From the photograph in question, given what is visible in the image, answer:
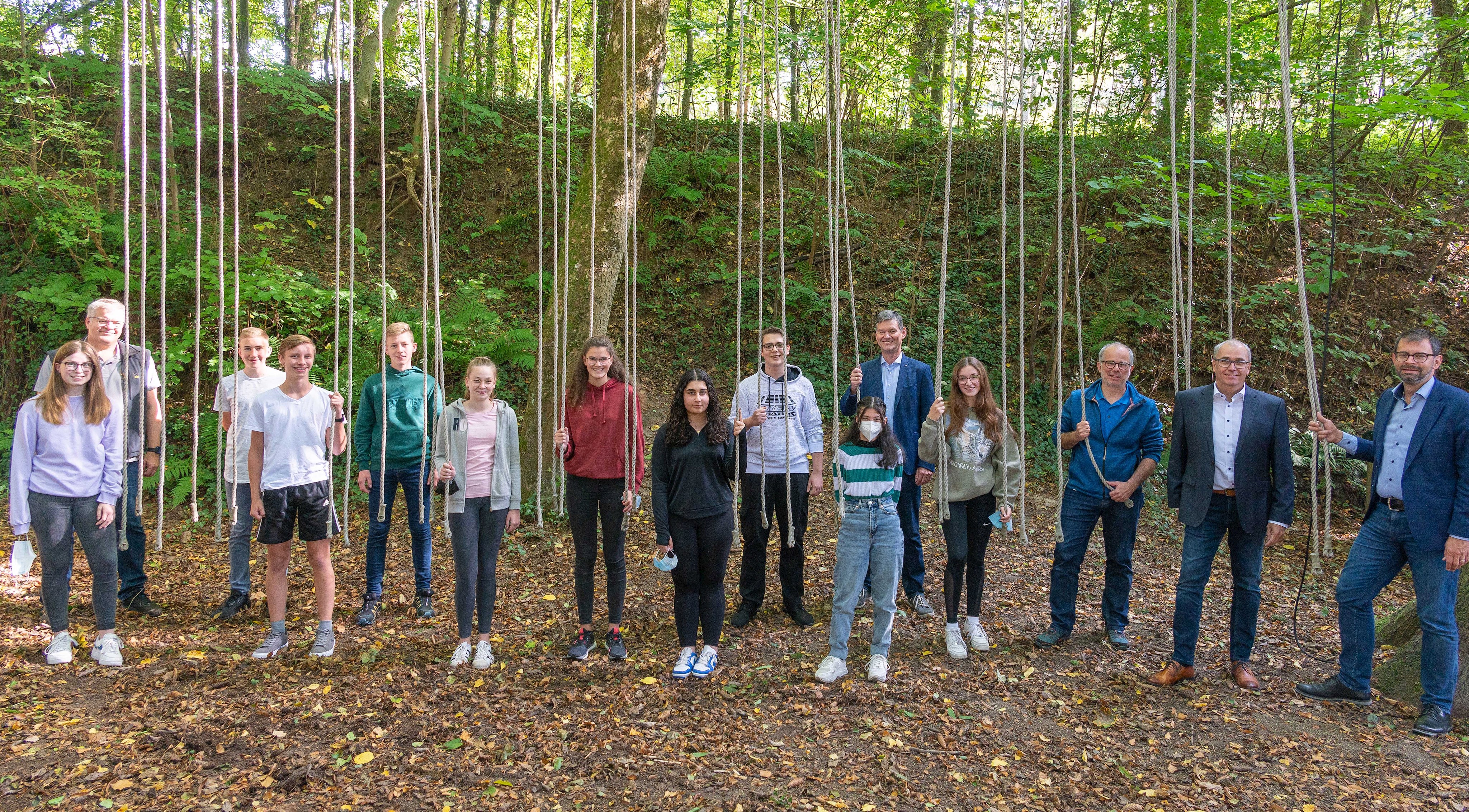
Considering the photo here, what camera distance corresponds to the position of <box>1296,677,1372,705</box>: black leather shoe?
10.9 ft

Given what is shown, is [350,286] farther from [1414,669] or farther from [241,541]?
[1414,669]

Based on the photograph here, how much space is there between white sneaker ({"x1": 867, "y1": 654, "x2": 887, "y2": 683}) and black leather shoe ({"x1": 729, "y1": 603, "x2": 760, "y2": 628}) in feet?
2.53

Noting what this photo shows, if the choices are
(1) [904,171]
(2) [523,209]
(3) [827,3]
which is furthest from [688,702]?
(1) [904,171]

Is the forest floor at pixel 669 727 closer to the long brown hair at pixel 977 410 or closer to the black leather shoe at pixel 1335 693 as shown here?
the black leather shoe at pixel 1335 693

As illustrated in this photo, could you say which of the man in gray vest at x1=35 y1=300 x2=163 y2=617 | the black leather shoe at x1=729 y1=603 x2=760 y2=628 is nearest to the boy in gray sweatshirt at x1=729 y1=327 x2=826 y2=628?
the black leather shoe at x1=729 y1=603 x2=760 y2=628

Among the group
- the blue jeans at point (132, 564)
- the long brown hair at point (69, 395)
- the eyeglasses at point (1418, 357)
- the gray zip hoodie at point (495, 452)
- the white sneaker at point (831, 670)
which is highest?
the eyeglasses at point (1418, 357)

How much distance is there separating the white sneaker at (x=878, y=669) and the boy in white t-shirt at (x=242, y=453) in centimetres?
300

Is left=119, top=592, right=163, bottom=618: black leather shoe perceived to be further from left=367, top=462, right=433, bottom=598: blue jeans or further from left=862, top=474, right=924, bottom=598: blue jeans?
left=862, top=474, right=924, bottom=598: blue jeans

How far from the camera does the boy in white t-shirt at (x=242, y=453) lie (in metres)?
3.74

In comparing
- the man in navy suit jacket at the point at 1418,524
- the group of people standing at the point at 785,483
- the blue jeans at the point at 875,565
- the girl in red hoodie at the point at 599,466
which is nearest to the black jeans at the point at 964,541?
the group of people standing at the point at 785,483

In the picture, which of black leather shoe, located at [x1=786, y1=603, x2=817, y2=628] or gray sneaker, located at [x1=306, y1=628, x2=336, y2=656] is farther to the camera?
black leather shoe, located at [x1=786, y1=603, x2=817, y2=628]

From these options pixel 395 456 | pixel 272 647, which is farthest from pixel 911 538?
pixel 272 647

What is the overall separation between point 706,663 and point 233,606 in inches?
101

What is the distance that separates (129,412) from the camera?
387 centimetres
